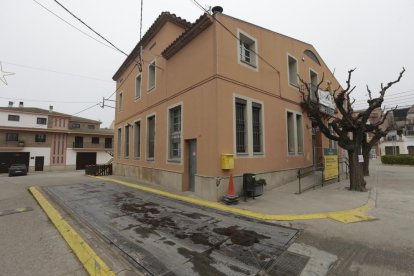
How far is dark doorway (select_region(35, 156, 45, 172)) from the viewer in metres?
28.7

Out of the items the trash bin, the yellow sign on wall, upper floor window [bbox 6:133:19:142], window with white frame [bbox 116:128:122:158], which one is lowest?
the trash bin

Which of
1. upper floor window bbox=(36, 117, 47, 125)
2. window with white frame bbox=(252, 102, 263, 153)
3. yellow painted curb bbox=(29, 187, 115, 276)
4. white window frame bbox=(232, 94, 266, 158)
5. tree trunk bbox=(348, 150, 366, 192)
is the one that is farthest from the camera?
upper floor window bbox=(36, 117, 47, 125)

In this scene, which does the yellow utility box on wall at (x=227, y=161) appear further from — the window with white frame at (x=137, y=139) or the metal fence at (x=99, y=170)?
the metal fence at (x=99, y=170)

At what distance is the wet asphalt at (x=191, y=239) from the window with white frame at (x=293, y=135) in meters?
7.09

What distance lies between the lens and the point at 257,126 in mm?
9547

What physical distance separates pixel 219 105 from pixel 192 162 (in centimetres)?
302

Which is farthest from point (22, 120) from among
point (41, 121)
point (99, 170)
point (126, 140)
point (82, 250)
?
point (82, 250)

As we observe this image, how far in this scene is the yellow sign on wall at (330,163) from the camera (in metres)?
9.57

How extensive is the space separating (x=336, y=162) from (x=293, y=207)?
565cm

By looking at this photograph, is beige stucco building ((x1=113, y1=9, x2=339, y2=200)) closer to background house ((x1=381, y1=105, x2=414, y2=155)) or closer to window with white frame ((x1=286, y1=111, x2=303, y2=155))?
window with white frame ((x1=286, y1=111, x2=303, y2=155))

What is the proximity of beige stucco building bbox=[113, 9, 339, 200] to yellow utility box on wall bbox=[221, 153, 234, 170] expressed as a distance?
0.17m

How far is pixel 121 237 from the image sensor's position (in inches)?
170

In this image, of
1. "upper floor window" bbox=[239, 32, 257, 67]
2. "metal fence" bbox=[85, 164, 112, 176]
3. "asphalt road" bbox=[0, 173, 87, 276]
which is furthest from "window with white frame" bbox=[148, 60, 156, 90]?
"metal fence" bbox=[85, 164, 112, 176]

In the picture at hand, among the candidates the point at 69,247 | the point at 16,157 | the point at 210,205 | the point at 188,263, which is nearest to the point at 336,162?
the point at 210,205
